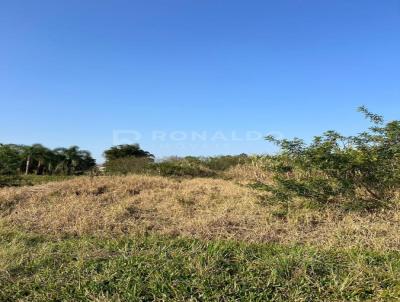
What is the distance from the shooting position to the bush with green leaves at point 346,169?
6.23 m

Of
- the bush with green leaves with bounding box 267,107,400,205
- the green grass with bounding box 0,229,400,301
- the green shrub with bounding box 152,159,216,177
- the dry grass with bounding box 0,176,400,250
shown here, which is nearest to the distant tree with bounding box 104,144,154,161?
the green shrub with bounding box 152,159,216,177

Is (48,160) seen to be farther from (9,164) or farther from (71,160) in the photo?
(9,164)

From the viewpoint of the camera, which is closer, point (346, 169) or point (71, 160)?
point (346, 169)

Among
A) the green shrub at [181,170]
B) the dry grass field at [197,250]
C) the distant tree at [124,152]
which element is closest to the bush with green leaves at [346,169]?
the dry grass field at [197,250]

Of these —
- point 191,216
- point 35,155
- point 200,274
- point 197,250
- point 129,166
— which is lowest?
point 200,274

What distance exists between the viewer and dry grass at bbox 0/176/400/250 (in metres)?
5.00

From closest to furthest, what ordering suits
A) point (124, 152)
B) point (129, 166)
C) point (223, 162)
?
point (129, 166)
point (223, 162)
point (124, 152)

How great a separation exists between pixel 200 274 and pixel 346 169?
3610 millimetres

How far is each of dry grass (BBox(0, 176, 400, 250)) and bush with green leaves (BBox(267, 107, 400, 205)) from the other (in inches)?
13.3

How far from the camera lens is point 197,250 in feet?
13.2

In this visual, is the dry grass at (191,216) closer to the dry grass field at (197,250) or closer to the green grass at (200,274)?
the dry grass field at (197,250)

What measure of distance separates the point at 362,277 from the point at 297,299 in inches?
22.8

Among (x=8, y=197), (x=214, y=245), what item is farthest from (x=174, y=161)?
(x=214, y=245)

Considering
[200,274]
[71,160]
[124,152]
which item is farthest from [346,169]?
[124,152]
